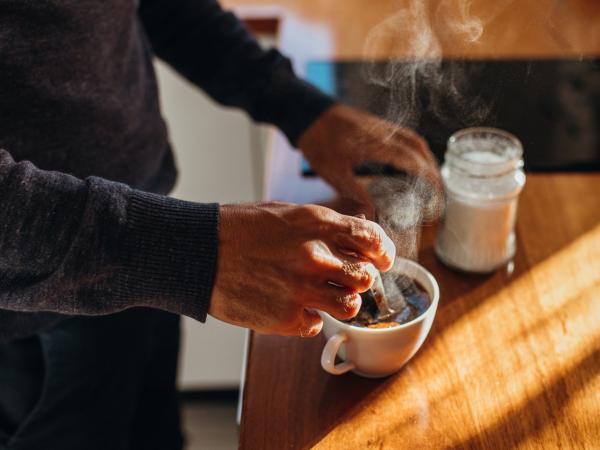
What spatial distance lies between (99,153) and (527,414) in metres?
0.64

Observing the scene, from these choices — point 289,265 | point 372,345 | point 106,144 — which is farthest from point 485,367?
point 106,144

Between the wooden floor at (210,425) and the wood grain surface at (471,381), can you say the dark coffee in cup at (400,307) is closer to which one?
the wood grain surface at (471,381)

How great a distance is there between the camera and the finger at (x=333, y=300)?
66 centimetres

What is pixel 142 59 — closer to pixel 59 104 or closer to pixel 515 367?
pixel 59 104

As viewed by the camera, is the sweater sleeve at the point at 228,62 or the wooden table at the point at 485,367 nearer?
the wooden table at the point at 485,367

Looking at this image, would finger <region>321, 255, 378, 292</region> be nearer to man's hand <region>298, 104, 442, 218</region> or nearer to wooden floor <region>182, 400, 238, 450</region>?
man's hand <region>298, 104, 442, 218</region>

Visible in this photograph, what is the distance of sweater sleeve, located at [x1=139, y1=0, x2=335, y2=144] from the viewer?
3.49 feet

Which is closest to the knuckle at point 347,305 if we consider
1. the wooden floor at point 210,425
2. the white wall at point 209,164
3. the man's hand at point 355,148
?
the man's hand at point 355,148

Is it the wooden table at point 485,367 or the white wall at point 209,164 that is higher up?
the wooden table at point 485,367

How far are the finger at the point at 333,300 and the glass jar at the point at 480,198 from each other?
0.29 meters

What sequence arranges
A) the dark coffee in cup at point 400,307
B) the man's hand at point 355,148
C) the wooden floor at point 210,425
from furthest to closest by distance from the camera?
the wooden floor at point 210,425 < the man's hand at point 355,148 < the dark coffee in cup at point 400,307

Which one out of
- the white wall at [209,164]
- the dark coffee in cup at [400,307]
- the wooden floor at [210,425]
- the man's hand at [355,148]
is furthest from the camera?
the wooden floor at [210,425]

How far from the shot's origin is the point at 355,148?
1011mm

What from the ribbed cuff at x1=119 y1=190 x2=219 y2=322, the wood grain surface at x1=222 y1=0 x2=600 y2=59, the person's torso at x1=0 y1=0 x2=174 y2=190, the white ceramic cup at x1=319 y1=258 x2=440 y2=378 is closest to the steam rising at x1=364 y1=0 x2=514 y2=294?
the wood grain surface at x1=222 y1=0 x2=600 y2=59
